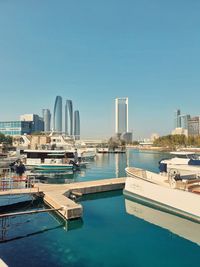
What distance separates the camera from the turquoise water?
13461 millimetres

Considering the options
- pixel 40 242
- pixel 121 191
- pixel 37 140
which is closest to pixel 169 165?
pixel 121 191

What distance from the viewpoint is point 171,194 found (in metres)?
21.4

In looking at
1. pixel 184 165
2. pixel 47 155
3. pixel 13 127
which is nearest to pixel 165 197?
pixel 184 165

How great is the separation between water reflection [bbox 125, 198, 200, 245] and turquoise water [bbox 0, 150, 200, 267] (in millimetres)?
546

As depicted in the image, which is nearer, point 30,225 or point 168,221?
point 30,225

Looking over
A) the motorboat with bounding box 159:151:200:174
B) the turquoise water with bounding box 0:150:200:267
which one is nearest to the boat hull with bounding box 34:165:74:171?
the motorboat with bounding box 159:151:200:174

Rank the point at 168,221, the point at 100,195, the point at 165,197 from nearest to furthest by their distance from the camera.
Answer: the point at 168,221 → the point at 165,197 → the point at 100,195

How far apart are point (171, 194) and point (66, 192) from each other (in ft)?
31.1

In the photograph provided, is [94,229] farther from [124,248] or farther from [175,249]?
[175,249]

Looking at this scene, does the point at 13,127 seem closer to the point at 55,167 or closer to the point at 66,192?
the point at 55,167

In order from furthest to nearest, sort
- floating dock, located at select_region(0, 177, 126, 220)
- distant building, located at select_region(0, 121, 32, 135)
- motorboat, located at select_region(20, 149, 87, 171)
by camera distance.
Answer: distant building, located at select_region(0, 121, 32, 135) → motorboat, located at select_region(20, 149, 87, 171) → floating dock, located at select_region(0, 177, 126, 220)

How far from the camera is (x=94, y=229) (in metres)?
18.0

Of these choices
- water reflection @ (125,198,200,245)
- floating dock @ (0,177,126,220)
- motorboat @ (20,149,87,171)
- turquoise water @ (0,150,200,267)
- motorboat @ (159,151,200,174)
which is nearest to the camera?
turquoise water @ (0,150,200,267)

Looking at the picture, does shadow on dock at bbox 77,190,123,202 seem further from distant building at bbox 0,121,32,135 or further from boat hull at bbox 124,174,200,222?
distant building at bbox 0,121,32,135
